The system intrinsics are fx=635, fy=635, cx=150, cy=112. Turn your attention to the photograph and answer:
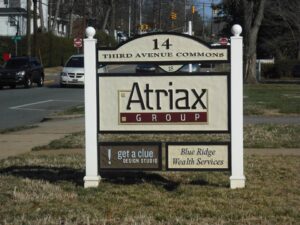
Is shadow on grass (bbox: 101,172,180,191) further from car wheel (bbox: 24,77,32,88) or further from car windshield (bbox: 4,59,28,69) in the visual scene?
car windshield (bbox: 4,59,28,69)

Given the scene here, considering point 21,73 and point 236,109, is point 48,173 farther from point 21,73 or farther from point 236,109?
point 21,73

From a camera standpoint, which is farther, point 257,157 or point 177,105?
point 257,157

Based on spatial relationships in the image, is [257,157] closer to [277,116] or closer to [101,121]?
[101,121]

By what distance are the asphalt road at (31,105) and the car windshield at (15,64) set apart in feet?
16.3

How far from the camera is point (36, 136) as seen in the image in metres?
14.2

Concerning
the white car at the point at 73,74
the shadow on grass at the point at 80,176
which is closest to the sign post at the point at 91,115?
the shadow on grass at the point at 80,176

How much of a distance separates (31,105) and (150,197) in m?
17.5

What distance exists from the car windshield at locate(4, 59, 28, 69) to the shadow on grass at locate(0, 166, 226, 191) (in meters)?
26.9

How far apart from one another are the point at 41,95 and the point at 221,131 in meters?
22.4

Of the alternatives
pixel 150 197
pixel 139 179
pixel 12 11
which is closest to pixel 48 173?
pixel 139 179

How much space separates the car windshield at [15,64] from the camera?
35406 mm

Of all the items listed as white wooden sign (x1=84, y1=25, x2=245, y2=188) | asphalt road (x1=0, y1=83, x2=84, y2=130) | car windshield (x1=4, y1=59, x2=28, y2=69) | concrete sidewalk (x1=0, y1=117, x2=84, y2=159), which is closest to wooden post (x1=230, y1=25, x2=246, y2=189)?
white wooden sign (x1=84, y1=25, x2=245, y2=188)

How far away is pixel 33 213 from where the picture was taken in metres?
6.27

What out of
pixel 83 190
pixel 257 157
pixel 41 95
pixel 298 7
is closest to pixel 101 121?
pixel 83 190
